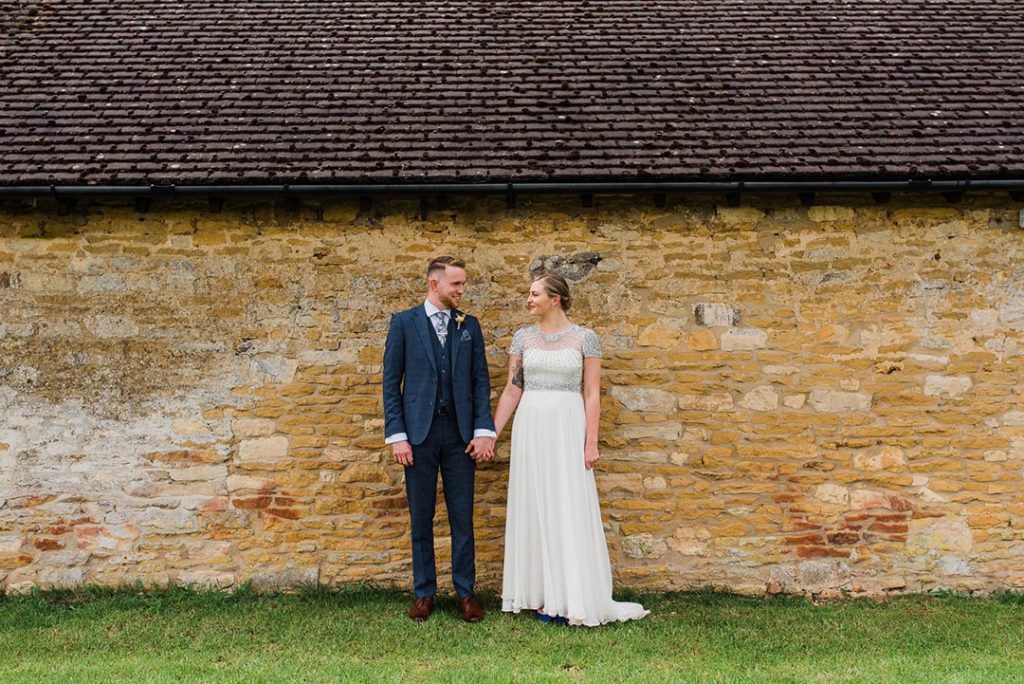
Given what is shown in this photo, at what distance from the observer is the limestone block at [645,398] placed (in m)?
5.69

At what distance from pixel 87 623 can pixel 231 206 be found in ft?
9.78

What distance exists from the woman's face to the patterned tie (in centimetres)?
57

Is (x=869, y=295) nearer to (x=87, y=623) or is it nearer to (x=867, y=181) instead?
(x=867, y=181)

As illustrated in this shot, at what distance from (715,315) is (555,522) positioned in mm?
1973

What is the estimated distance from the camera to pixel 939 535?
5656 mm

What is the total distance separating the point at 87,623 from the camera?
505 centimetres

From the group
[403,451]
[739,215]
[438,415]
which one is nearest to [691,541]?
[438,415]

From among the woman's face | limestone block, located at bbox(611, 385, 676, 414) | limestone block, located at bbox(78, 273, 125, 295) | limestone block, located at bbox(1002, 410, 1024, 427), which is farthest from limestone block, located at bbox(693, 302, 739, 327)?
limestone block, located at bbox(78, 273, 125, 295)

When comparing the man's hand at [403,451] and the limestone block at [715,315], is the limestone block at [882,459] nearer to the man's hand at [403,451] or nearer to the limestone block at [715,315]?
the limestone block at [715,315]

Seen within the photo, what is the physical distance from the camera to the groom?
16.0 feet

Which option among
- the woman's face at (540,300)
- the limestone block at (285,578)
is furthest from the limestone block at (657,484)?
the limestone block at (285,578)

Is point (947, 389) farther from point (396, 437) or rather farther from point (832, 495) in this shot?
point (396, 437)

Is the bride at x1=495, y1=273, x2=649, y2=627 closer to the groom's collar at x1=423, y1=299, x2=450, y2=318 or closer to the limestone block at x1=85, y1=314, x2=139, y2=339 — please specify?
the groom's collar at x1=423, y1=299, x2=450, y2=318

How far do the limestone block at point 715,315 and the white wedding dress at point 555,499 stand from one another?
1.09 metres
